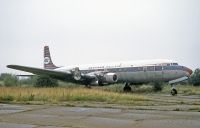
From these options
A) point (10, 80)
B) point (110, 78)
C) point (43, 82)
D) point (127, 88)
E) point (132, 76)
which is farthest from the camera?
point (10, 80)

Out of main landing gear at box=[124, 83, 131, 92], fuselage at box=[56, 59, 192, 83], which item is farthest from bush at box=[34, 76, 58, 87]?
main landing gear at box=[124, 83, 131, 92]

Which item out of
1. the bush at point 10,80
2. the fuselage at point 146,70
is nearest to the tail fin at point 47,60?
the bush at point 10,80

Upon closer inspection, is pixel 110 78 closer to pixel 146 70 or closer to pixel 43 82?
pixel 146 70

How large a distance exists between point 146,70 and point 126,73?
2394 mm

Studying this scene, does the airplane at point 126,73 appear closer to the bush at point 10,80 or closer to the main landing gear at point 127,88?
the main landing gear at point 127,88

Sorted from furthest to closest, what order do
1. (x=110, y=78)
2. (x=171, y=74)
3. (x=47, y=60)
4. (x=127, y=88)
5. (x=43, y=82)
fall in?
(x=47, y=60) → (x=43, y=82) → (x=127, y=88) → (x=110, y=78) → (x=171, y=74)

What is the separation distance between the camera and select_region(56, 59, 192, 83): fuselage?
104 feet

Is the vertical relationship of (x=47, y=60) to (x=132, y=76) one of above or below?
above

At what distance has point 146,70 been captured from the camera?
110 feet

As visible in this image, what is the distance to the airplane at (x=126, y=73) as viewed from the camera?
31.9 metres

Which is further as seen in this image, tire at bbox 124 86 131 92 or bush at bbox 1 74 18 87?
→ bush at bbox 1 74 18 87

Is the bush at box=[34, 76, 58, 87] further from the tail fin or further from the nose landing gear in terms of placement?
the nose landing gear

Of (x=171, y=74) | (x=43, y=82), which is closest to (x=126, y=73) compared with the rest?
(x=171, y=74)

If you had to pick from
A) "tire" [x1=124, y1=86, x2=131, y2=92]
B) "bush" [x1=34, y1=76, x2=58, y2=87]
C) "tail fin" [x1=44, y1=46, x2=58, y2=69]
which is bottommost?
"tire" [x1=124, y1=86, x2=131, y2=92]
